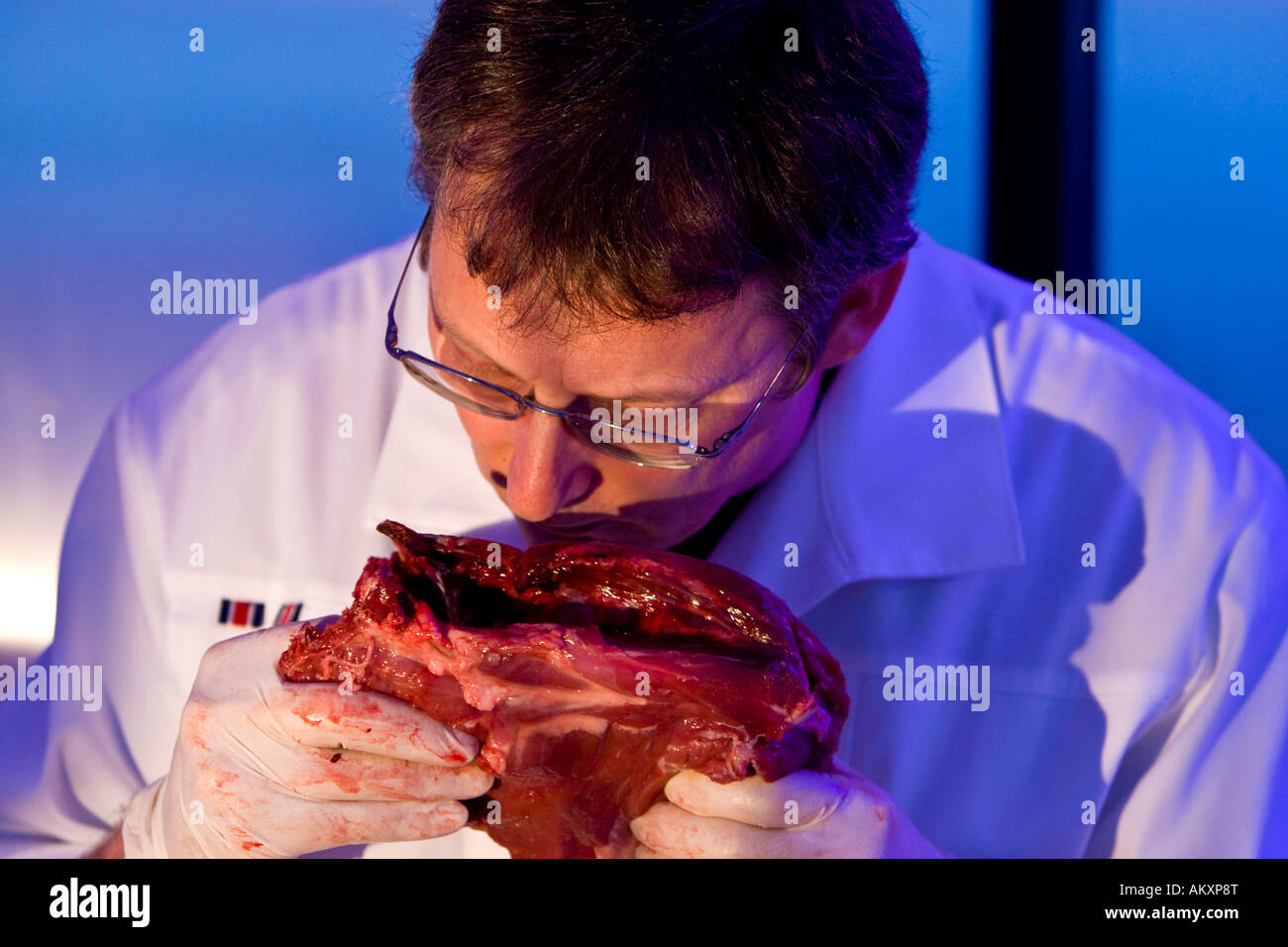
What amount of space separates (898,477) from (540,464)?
0.65m

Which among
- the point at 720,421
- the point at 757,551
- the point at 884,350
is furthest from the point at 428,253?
the point at 884,350

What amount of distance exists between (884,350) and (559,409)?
0.67m

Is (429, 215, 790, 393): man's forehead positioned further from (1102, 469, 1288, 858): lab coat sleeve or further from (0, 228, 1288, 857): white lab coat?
Answer: (1102, 469, 1288, 858): lab coat sleeve

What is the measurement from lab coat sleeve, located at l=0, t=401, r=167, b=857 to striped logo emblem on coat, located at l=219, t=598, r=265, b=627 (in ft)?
0.41

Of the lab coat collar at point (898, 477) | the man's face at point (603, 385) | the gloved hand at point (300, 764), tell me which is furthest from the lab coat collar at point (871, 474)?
the gloved hand at point (300, 764)

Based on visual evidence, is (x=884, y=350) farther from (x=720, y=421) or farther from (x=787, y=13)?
(x=787, y=13)

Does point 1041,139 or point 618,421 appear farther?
point 1041,139

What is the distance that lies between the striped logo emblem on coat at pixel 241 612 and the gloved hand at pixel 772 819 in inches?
31.3

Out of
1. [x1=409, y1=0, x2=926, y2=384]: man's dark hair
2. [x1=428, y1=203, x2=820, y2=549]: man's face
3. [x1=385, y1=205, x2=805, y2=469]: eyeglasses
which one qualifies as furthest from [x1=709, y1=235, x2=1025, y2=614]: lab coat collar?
[x1=409, y1=0, x2=926, y2=384]: man's dark hair

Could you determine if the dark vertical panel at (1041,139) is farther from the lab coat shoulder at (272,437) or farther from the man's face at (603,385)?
the lab coat shoulder at (272,437)

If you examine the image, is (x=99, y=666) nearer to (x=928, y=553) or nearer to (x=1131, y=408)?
(x=928, y=553)

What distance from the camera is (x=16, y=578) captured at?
1912 millimetres

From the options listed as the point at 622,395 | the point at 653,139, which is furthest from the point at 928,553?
the point at 653,139

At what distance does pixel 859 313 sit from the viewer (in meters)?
1.38
